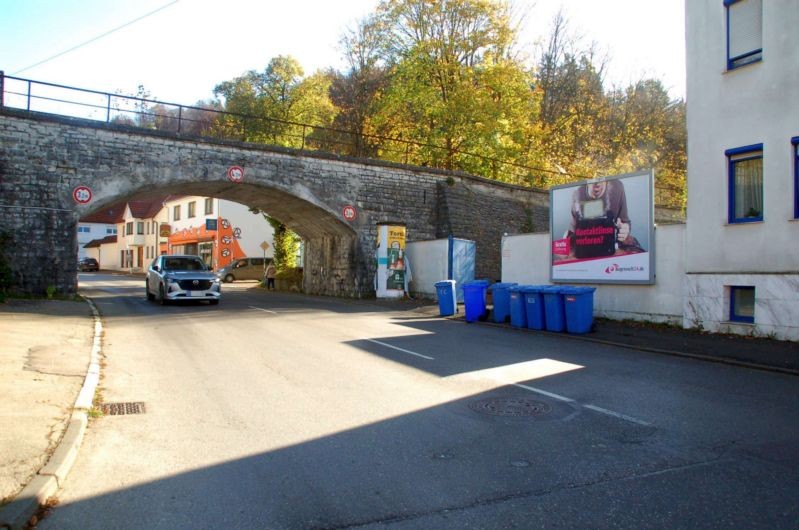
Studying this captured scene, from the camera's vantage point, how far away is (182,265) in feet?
67.6

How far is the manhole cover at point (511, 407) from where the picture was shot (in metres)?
6.08

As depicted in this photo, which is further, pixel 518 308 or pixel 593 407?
pixel 518 308

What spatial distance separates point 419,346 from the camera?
35.5 ft

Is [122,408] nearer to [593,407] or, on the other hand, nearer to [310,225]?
[593,407]

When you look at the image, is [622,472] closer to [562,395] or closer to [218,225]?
[562,395]

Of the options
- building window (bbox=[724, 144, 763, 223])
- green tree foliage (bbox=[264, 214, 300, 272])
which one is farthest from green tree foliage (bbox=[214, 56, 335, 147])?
building window (bbox=[724, 144, 763, 223])

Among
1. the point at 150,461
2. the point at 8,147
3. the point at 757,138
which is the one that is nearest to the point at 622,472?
the point at 150,461

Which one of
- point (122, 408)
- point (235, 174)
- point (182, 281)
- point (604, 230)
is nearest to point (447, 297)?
point (604, 230)

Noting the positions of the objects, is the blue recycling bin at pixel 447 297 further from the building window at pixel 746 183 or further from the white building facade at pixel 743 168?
the building window at pixel 746 183

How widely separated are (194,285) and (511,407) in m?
15.4

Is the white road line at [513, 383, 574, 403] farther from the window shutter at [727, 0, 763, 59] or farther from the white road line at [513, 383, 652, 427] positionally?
the window shutter at [727, 0, 763, 59]

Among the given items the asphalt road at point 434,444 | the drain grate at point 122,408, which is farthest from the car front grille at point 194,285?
the drain grate at point 122,408

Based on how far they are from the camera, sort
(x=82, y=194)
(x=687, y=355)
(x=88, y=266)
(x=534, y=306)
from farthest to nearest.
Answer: (x=88, y=266), (x=82, y=194), (x=534, y=306), (x=687, y=355)

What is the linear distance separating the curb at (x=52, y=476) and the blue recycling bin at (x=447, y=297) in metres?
11.7
